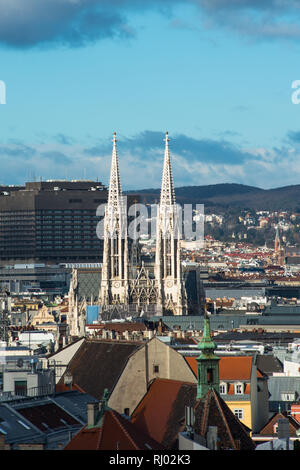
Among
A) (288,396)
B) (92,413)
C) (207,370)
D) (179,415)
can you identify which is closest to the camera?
(92,413)

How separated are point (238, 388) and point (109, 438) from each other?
84.3ft

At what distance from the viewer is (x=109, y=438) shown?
144ft

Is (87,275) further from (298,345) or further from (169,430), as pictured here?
(169,430)

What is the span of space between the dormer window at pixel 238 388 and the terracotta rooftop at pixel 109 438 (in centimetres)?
2360

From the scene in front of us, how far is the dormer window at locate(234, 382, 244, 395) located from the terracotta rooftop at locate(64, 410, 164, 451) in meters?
23.6

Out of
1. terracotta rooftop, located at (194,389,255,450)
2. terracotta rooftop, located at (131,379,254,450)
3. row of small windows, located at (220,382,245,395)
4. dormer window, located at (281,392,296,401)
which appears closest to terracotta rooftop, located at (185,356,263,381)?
row of small windows, located at (220,382,245,395)

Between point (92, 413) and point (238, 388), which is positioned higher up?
point (92, 413)

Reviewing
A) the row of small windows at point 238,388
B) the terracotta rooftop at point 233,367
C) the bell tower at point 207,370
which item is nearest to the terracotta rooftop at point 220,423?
the bell tower at point 207,370

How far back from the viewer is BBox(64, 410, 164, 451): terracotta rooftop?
43594mm

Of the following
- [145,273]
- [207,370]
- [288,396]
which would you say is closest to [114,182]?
[145,273]

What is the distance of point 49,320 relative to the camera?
609 ft

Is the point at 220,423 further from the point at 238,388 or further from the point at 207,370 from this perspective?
the point at 238,388

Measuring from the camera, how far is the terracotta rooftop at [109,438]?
1716 inches
